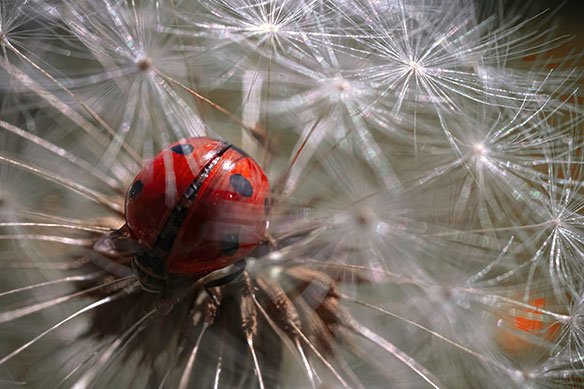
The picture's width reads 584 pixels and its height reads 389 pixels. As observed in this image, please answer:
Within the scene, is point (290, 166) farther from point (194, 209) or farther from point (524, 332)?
point (524, 332)

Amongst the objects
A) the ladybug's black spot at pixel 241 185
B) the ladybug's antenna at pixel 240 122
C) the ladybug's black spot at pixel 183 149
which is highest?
the ladybug's antenna at pixel 240 122

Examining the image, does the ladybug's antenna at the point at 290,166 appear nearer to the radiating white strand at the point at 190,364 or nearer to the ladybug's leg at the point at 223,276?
the ladybug's leg at the point at 223,276

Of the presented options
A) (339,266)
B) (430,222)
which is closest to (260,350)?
(339,266)

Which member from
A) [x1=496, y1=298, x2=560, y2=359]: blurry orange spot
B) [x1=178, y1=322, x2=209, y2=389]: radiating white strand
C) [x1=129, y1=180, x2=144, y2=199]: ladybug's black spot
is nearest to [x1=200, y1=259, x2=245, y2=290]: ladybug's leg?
[x1=178, y1=322, x2=209, y2=389]: radiating white strand

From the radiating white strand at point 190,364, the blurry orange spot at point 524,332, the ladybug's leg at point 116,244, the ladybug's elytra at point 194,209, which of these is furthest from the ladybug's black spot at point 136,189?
the blurry orange spot at point 524,332

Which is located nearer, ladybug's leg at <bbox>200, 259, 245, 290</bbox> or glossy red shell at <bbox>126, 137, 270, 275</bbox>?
glossy red shell at <bbox>126, 137, 270, 275</bbox>

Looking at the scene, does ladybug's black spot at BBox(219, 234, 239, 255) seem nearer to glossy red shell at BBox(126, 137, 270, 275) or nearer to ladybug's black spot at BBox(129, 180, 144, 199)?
glossy red shell at BBox(126, 137, 270, 275)

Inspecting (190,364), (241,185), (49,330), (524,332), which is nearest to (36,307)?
(49,330)
